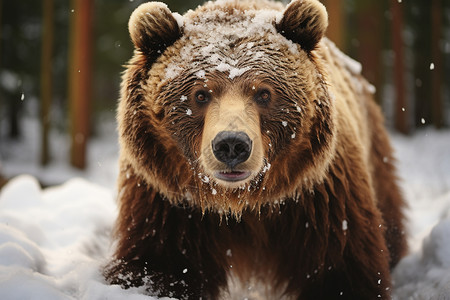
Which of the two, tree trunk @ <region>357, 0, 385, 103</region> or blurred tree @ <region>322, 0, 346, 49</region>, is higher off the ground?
tree trunk @ <region>357, 0, 385, 103</region>

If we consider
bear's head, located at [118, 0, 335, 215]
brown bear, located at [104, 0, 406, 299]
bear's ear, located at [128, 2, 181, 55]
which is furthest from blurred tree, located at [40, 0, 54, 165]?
bear's ear, located at [128, 2, 181, 55]

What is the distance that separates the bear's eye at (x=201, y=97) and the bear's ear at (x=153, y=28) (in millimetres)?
452

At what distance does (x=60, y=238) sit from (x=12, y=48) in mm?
13935

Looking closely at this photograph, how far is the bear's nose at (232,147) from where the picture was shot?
8.57 ft

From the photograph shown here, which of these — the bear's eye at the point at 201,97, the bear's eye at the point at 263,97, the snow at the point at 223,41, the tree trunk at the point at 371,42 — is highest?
Result: the tree trunk at the point at 371,42

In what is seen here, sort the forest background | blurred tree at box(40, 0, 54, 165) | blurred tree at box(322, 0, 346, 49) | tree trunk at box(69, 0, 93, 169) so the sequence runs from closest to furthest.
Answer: blurred tree at box(322, 0, 346, 49)
tree trunk at box(69, 0, 93, 169)
blurred tree at box(40, 0, 54, 165)
the forest background

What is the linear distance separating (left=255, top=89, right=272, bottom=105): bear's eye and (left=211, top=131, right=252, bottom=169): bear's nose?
39 cm

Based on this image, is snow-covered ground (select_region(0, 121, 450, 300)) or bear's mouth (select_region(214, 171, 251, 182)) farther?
snow-covered ground (select_region(0, 121, 450, 300))

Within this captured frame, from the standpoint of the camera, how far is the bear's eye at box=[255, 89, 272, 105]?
2.96 metres

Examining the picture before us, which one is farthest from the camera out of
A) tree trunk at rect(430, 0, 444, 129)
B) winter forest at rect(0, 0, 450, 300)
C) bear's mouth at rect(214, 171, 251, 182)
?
tree trunk at rect(430, 0, 444, 129)

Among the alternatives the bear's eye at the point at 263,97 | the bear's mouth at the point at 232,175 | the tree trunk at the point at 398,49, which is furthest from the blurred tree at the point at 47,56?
the bear's mouth at the point at 232,175

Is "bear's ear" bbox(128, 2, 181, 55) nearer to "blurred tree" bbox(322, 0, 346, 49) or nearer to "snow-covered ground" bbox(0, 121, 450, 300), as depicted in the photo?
"snow-covered ground" bbox(0, 121, 450, 300)

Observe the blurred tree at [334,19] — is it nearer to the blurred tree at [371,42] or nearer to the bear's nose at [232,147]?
the bear's nose at [232,147]

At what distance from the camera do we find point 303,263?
3.43 m
